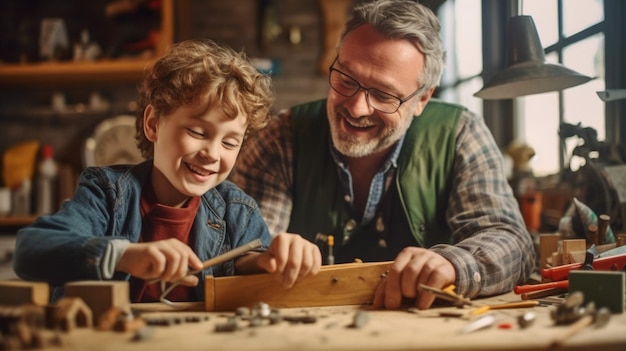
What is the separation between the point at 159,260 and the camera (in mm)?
1091

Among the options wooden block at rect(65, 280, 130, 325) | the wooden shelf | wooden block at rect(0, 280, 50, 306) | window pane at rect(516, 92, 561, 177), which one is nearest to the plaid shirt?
wooden block at rect(65, 280, 130, 325)

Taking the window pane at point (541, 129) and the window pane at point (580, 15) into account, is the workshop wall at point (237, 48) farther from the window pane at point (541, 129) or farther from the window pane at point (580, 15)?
the window pane at point (580, 15)

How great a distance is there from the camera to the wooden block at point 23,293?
3.51 ft

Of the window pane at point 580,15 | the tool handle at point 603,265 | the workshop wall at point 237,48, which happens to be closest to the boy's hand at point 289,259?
the tool handle at point 603,265

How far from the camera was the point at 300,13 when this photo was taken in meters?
4.35

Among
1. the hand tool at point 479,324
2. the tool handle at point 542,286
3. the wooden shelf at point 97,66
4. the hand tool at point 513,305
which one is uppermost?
the wooden shelf at point 97,66

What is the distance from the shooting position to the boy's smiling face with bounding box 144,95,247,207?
1.34 meters

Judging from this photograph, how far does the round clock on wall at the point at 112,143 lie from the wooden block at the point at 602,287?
10.0 feet

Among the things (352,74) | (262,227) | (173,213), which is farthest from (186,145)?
(352,74)

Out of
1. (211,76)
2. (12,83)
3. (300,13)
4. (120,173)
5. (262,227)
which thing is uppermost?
(300,13)

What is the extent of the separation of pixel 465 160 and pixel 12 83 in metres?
3.23

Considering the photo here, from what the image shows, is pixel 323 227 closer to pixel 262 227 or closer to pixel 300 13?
pixel 262 227

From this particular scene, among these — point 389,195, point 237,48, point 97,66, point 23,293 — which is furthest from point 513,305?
point 237,48

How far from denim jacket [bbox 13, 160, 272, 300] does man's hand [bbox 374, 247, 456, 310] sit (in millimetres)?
339
